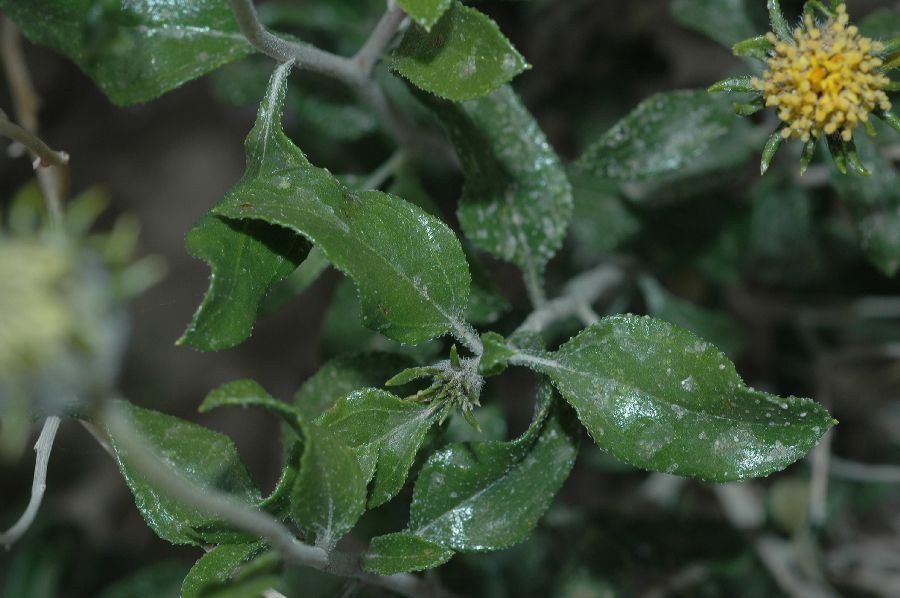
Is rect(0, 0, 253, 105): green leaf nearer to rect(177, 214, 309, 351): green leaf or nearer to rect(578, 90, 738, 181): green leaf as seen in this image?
rect(177, 214, 309, 351): green leaf

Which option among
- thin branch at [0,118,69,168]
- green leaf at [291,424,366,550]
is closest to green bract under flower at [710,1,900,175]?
green leaf at [291,424,366,550]

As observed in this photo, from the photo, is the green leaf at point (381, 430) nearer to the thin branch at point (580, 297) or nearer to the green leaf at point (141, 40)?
the thin branch at point (580, 297)

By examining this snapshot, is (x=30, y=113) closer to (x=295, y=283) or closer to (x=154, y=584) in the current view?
(x=295, y=283)

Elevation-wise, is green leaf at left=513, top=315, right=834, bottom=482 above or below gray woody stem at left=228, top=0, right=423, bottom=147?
below

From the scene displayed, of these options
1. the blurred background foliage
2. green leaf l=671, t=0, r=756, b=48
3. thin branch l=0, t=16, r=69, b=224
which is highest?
green leaf l=671, t=0, r=756, b=48

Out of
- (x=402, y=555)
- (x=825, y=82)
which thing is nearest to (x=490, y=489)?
(x=402, y=555)

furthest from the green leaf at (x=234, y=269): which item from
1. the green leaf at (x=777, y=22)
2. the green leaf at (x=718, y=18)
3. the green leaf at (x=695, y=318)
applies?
the green leaf at (x=695, y=318)

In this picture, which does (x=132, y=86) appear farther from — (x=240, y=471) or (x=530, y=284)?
(x=530, y=284)

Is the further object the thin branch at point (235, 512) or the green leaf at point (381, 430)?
the green leaf at point (381, 430)
